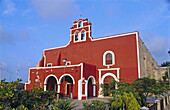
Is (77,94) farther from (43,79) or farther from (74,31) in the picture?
(74,31)

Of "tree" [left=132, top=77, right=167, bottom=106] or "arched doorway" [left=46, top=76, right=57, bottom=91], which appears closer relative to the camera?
"tree" [left=132, top=77, right=167, bottom=106]

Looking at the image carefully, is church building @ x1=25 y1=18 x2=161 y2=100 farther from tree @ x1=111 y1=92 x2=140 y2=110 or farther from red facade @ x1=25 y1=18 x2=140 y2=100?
tree @ x1=111 y1=92 x2=140 y2=110

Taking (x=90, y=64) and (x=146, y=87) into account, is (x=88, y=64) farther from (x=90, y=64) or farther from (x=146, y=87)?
(x=146, y=87)

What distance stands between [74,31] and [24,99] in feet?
59.1

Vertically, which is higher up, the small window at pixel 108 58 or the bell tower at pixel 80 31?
the bell tower at pixel 80 31

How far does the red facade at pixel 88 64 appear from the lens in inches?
692

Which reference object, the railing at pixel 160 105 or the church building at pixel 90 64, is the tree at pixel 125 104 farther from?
the church building at pixel 90 64

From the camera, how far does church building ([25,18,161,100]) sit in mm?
17531

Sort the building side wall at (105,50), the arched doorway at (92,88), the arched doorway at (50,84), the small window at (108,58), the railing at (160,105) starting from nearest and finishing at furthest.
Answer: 1. the railing at (160,105)
2. the building side wall at (105,50)
3. the arched doorway at (92,88)
4. the small window at (108,58)
5. the arched doorway at (50,84)

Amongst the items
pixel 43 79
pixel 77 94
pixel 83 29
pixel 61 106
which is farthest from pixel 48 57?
pixel 61 106

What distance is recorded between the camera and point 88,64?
1855cm

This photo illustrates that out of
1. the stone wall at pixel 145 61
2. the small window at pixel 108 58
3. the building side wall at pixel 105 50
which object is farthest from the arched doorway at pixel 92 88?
the stone wall at pixel 145 61

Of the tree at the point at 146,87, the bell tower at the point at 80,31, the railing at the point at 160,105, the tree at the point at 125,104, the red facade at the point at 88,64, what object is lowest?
the railing at the point at 160,105

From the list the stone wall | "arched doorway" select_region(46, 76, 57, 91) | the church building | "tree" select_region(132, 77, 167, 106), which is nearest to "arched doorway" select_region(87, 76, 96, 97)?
the church building
